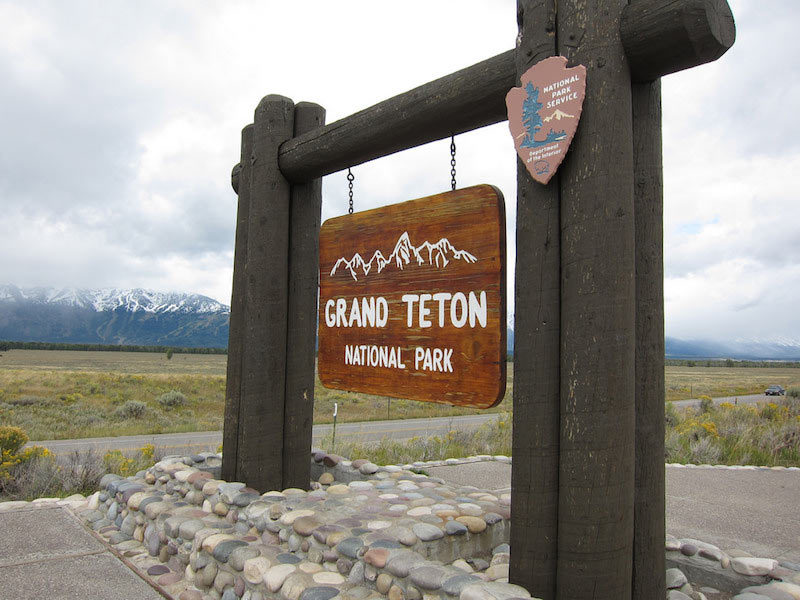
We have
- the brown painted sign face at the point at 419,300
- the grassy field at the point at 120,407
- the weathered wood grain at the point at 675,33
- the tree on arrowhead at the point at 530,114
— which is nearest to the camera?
the weathered wood grain at the point at 675,33

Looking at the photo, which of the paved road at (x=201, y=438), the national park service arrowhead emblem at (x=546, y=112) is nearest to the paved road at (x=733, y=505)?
the national park service arrowhead emblem at (x=546, y=112)

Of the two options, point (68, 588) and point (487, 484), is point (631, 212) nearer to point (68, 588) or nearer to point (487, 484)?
point (68, 588)

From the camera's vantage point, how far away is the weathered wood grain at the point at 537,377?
2617 millimetres

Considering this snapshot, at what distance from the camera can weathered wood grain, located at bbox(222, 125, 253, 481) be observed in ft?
15.9

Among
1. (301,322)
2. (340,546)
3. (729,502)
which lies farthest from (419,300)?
(729,502)

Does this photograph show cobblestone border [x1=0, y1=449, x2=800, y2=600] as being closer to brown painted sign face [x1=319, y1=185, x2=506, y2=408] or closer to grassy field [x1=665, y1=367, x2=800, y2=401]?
brown painted sign face [x1=319, y1=185, x2=506, y2=408]

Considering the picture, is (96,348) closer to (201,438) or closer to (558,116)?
(201,438)

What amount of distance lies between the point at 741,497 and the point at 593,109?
220 inches

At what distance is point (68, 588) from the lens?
11.7ft

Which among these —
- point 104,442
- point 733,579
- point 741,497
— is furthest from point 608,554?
point 104,442

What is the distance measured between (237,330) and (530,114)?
3284 mm

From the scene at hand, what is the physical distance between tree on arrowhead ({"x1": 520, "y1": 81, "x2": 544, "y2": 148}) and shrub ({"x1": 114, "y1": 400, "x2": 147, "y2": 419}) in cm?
1992

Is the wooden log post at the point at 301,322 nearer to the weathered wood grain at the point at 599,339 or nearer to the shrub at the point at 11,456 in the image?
the weathered wood grain at the point at 599,339

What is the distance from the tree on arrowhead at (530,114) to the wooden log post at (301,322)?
251 centimetres
